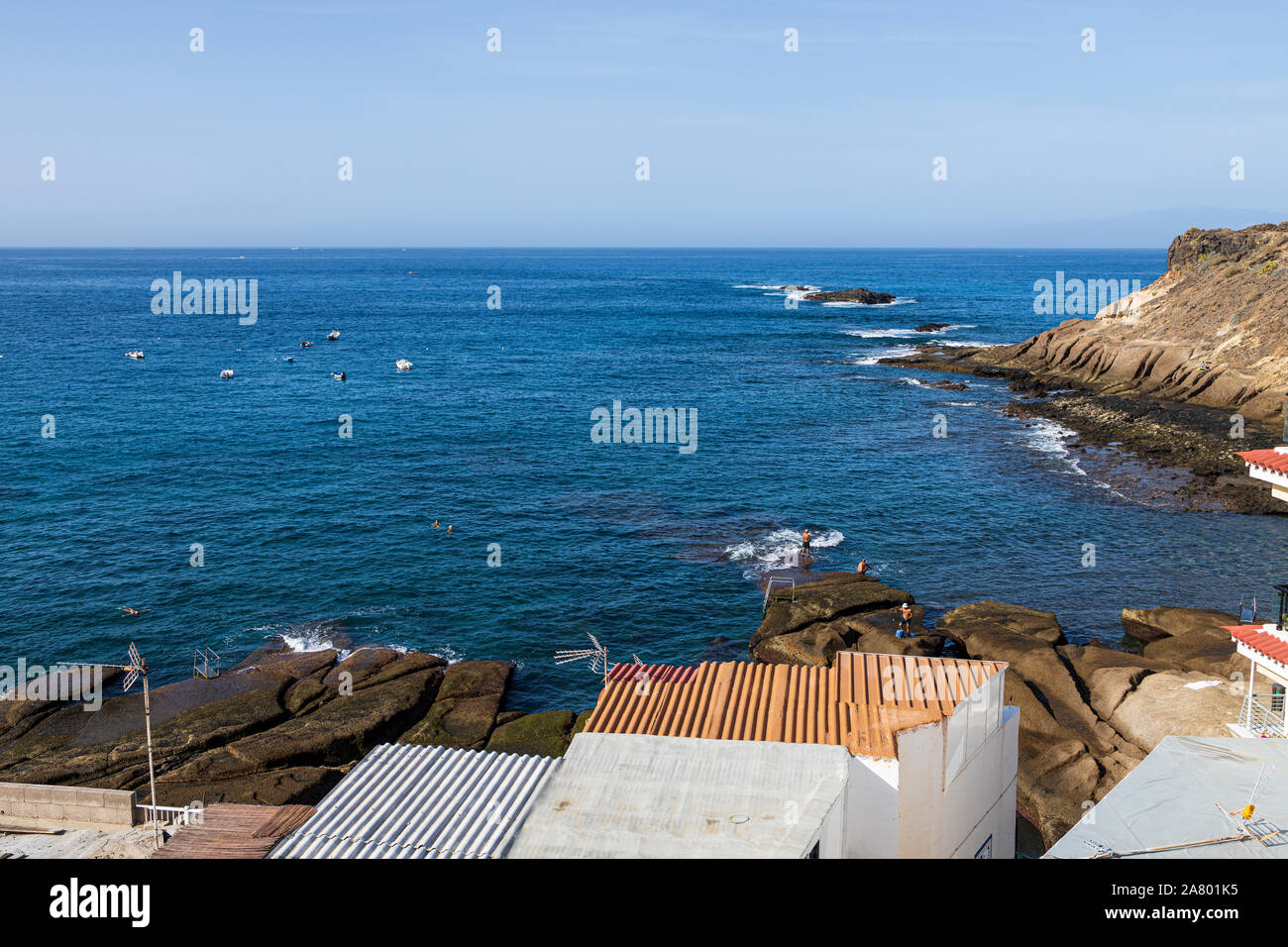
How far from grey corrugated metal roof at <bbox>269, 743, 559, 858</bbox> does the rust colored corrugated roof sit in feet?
7.57

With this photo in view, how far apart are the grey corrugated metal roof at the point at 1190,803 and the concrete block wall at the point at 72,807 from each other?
1715 centimetres

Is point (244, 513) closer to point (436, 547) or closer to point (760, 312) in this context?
point (436, 547)

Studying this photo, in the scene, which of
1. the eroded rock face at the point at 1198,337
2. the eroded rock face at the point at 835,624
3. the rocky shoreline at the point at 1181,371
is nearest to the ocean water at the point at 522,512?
the eroded rock face at the point at 835,624

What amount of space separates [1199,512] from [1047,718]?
28.8 metres

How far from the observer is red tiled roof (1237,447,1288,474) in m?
22.4

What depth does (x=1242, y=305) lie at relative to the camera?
254 ft

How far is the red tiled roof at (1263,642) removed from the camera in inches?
812

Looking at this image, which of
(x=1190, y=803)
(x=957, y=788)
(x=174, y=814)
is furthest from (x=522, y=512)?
(x=1190, y=803)

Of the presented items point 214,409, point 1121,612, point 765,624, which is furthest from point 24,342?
point 1121,612

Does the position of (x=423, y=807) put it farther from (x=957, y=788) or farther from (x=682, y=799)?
(x=957, y=788)

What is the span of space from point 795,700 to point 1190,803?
23.1ft

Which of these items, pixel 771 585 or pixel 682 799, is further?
pixel 771 585

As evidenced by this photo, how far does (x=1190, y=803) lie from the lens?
15156 mm
